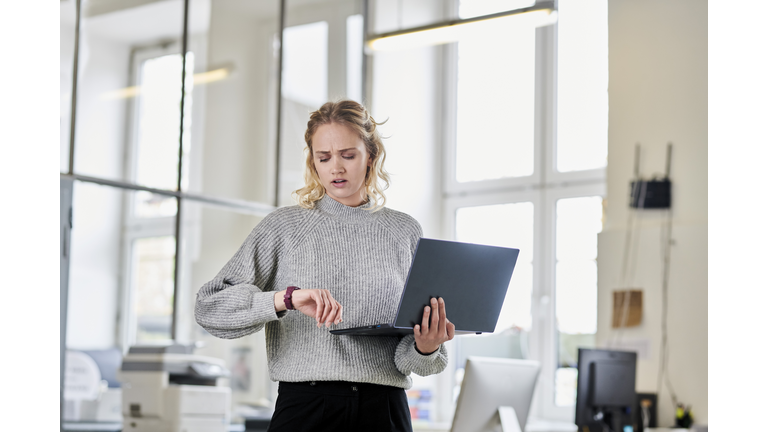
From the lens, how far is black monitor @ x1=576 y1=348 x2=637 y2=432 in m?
3.10

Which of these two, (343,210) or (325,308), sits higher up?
(343,210)

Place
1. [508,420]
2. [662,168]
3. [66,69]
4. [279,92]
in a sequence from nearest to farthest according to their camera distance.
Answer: [508,420], [66,69], [662,168], [279,92]

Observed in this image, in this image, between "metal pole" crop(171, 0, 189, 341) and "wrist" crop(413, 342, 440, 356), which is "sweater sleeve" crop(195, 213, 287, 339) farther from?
"metal pole" crop(171, 0, 189, 341)

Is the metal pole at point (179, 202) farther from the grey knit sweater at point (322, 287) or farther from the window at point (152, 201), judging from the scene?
the grey knit sweater at point (322, 287)

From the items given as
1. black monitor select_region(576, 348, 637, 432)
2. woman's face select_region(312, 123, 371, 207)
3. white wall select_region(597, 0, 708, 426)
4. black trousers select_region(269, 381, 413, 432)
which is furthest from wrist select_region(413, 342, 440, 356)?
white wall select_region(597, 0, 708, 426)

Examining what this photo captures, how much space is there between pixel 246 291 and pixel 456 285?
39 cm

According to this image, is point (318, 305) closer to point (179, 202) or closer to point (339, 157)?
point (339, 157)

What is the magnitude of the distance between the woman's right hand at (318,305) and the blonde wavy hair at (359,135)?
0.29 m

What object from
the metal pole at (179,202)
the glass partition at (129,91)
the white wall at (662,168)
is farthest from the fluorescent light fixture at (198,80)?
the white wall at (662,168)

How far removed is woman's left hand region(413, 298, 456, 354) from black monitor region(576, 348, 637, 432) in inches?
72.2

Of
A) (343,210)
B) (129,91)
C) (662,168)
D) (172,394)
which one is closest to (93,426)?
(172,394)

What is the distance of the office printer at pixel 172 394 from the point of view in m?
3.83

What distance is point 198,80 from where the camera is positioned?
16.0 feet
